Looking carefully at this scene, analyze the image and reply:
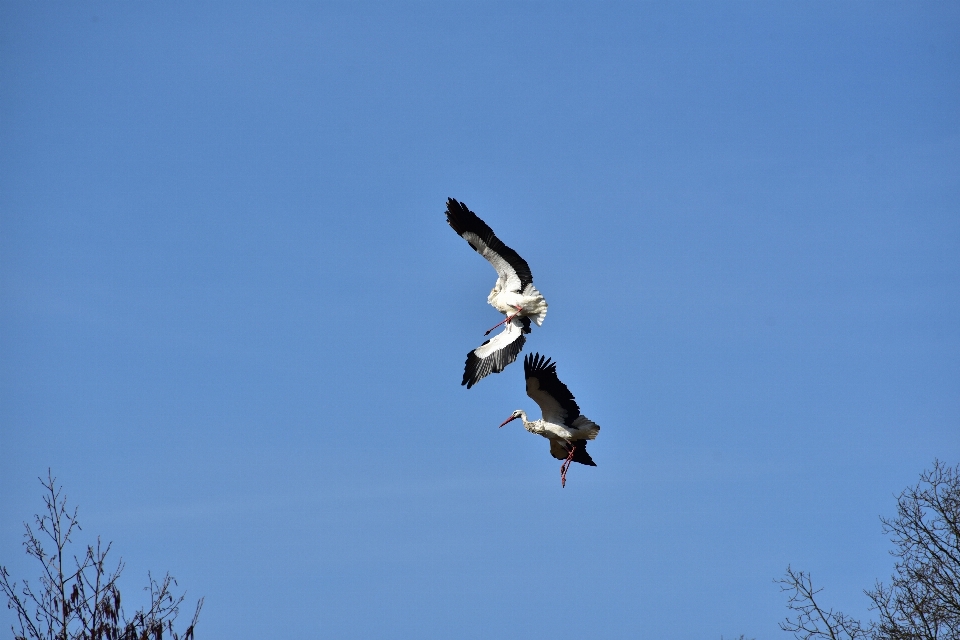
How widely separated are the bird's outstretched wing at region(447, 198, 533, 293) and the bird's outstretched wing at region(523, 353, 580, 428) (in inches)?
71.3

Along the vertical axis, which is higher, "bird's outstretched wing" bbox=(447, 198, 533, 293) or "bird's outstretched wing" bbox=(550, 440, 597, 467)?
"bird's outstretched wing" bbox=(447, 198, 533, 293)

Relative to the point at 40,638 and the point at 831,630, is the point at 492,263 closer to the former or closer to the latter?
the point at 831,630

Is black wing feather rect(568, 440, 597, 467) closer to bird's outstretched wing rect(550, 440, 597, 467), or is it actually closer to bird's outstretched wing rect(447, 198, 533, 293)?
bird's outstretched wing rect(550, 440, 597, 467)

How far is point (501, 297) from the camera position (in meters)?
20.2

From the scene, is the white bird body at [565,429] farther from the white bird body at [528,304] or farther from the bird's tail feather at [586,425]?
the white bird body at [528,304]

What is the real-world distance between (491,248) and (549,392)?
262cm

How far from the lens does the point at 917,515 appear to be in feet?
63.6

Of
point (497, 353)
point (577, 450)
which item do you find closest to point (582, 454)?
point (577, 450)

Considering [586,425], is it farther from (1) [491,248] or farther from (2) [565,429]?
(1) [491,248]

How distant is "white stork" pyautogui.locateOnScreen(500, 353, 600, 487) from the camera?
1870 centimetres

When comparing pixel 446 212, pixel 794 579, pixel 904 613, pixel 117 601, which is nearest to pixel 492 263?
pixel 446 212

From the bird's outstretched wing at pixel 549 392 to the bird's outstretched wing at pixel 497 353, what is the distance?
23.6 inches

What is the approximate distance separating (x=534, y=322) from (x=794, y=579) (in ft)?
17.4

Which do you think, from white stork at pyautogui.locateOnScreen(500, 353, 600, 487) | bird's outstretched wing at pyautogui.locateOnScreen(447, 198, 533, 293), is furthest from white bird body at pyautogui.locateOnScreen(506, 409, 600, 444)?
bird's outstretched wing at pyautogui.locateOnScreen(447, 198, 533, 293)
